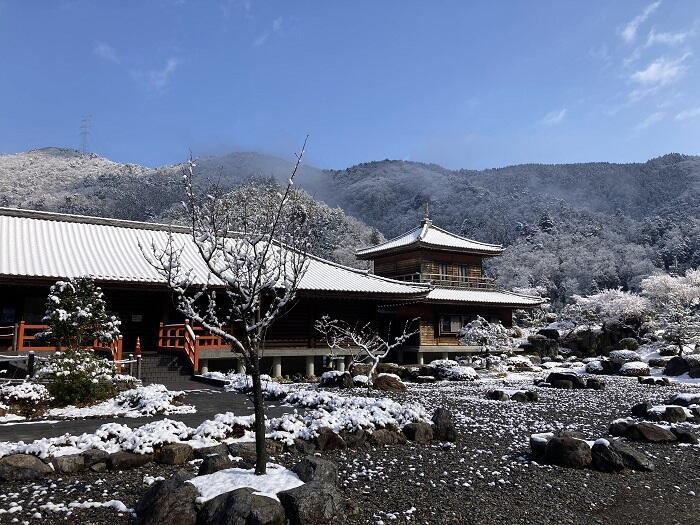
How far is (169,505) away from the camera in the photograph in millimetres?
5453

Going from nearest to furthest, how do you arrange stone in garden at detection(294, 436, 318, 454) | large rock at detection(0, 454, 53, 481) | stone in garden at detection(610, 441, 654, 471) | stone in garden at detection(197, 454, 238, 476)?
stone in garden at detection(197, 454, 238, 476)
large rock at detection(0, 454, 53, 481)
stone in garden at detection(610, 441, 654, 471)
stone in garden at detection(294, 436, 318, 454)

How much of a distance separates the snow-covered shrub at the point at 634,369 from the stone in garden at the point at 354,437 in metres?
24.0

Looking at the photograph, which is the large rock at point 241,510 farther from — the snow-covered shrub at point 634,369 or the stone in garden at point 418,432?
the snow-covered shrub at point 634,369

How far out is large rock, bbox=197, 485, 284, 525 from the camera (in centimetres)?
518

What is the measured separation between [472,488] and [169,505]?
13.1ft

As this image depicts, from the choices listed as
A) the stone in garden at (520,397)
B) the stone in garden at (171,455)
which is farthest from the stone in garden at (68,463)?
the stone in garden at (520,397)

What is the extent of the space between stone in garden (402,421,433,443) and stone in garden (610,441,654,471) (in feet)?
10.4

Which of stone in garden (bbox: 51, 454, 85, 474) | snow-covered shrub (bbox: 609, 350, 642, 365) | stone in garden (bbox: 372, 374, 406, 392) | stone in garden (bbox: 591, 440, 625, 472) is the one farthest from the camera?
snow-covered shrub (bbox: 609, 350, 642, 365)

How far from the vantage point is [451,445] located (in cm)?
955

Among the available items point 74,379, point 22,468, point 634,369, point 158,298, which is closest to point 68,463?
point 22,468

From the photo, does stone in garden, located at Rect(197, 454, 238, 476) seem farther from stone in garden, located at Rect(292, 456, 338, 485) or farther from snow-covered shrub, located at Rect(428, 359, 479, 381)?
snow-covered shrub, located at Rect(428, 359, 479, 381)

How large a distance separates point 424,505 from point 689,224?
101 metres

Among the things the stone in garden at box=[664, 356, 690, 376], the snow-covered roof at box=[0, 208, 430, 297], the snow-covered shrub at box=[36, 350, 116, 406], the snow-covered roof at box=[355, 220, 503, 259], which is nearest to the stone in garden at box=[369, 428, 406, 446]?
the snow-covered shrub at box=[36, 350, 116, 406]

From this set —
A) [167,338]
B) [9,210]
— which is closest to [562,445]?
[167,338]
